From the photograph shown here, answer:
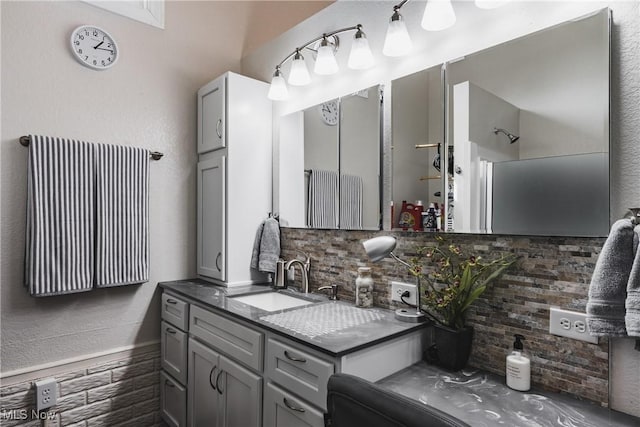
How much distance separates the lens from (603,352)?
111cm

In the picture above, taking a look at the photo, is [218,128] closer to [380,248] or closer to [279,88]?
[279,88]

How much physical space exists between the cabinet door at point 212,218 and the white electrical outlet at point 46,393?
3.25ft

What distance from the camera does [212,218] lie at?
94.9 inches

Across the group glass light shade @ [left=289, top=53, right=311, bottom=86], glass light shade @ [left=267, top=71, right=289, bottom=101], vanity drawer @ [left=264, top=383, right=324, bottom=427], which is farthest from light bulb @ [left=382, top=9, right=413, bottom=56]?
vanity drawer @ [left=264, top=383, right=324, bottom=427]

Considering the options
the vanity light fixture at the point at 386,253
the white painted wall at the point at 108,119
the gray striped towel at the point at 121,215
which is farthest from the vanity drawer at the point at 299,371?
the white painted wall at the point at 108,119

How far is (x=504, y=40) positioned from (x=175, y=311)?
7.13 feet

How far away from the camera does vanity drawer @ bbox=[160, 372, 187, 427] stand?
6.84ft

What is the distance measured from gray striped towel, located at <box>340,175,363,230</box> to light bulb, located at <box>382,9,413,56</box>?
637mm

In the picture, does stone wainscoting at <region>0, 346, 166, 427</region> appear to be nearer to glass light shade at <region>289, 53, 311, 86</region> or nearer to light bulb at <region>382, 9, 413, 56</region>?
glass light shade at <region>289, 53, 311, 86</region>

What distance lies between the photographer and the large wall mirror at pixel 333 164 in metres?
1.87

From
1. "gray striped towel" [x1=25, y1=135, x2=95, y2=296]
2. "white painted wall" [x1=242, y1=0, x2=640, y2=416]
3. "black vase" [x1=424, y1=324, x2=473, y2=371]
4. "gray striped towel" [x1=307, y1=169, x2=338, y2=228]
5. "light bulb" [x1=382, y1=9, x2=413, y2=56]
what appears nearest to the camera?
"white painted wall" [x1=242, y1=0, x2=640, y2=416]

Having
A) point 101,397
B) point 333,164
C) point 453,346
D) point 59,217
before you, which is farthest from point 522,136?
point 101,397

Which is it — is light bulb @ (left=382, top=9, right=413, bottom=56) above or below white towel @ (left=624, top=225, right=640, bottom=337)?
above

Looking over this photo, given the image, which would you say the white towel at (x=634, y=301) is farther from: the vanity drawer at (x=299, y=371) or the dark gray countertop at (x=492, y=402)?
the vanity drawer at (x=299, y=371)
